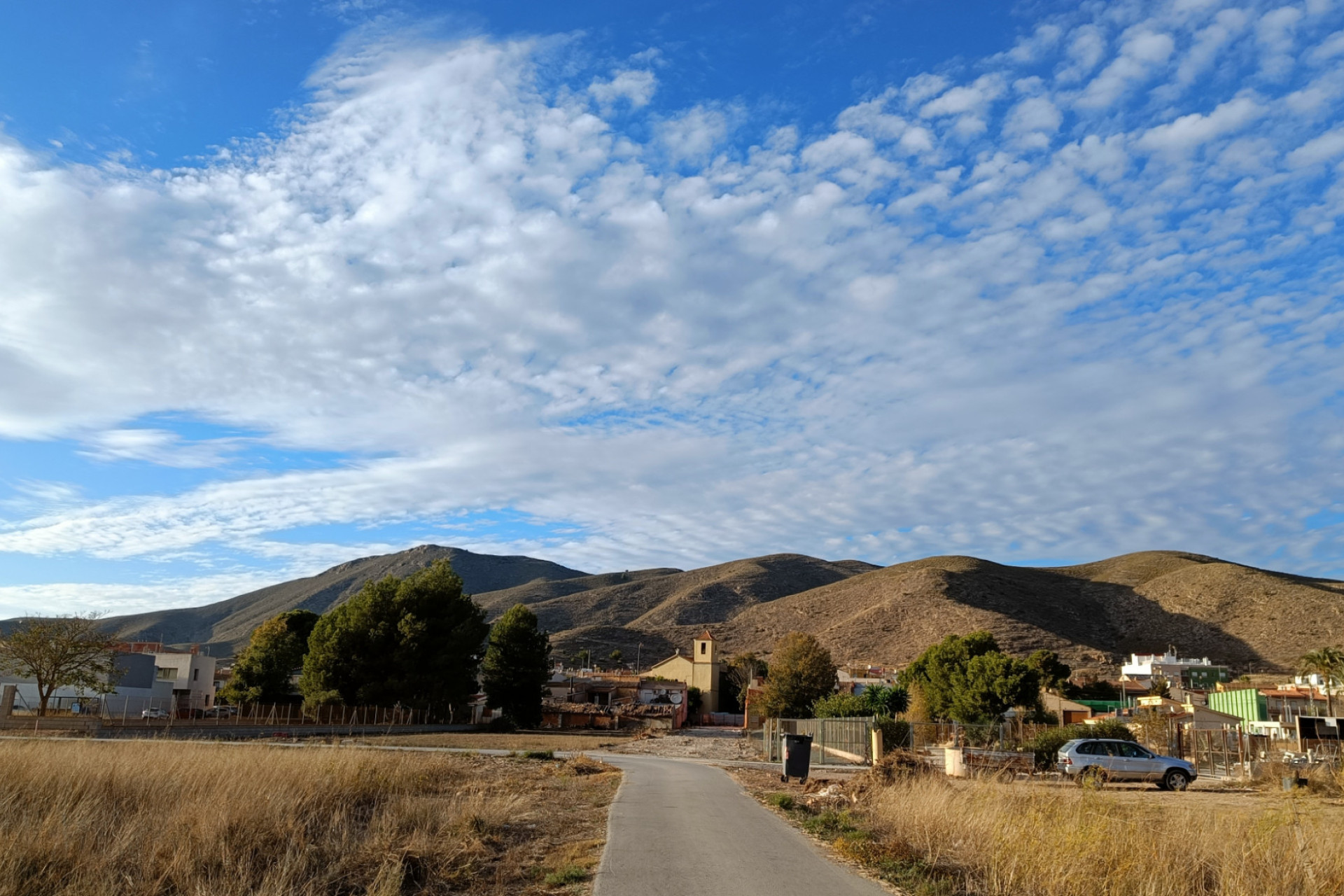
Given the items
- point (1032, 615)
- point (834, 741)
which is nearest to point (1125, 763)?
point (834, 741)

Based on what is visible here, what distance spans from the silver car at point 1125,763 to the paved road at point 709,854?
1373 centimetres

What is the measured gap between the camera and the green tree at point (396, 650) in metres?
58.1

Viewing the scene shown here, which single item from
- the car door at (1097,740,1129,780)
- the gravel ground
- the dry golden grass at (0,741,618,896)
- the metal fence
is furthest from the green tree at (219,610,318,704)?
the car door at (1097,740,1129,780)

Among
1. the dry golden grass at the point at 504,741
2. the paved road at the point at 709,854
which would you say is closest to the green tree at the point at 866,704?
the dry golden grass at the point at 504,741

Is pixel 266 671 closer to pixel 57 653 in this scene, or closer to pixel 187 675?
pixel 187 675

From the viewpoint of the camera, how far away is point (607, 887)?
9875 millimetres

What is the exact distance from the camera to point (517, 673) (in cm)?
7125

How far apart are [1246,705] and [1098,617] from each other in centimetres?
8725

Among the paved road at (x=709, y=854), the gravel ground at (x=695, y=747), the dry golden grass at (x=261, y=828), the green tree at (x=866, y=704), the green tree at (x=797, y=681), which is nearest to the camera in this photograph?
the dry golden grass at (x=261, y=828)

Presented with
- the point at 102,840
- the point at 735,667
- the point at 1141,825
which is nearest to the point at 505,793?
the point at 102,840

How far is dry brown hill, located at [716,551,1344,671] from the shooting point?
106m

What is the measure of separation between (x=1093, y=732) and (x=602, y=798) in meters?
26.0

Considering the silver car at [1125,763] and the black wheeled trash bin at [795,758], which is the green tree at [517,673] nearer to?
the silver car at [1125,763]

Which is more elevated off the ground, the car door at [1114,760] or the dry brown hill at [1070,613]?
the dry brown hill at [1070,613]
